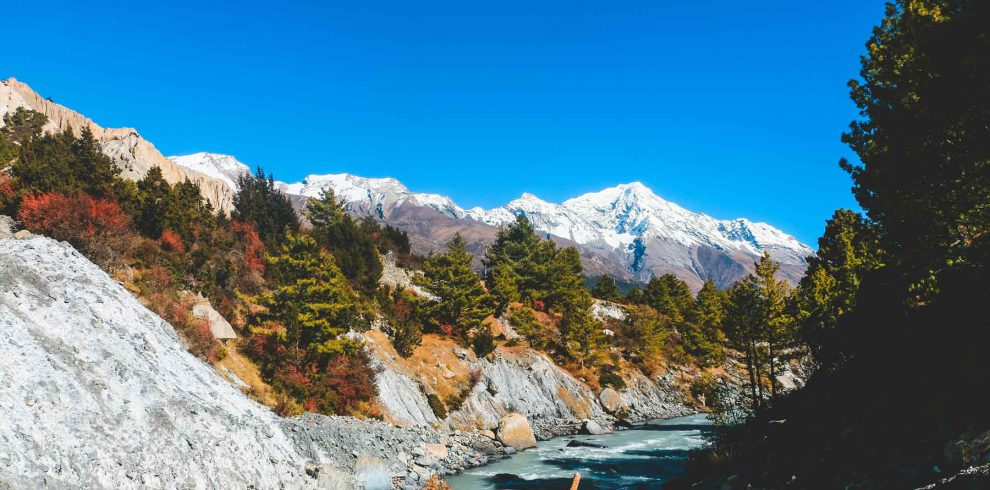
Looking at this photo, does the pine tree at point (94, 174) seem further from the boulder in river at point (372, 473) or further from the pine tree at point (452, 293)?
the pine tree at point (452, 293)

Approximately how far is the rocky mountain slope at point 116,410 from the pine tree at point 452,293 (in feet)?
83.2

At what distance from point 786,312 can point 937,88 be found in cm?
2576

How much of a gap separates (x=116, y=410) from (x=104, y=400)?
51 centimetres

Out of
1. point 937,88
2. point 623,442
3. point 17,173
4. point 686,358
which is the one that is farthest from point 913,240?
point 686,358

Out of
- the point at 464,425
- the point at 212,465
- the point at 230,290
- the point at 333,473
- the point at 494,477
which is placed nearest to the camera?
the point at 212,465

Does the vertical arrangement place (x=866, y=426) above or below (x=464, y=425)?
above

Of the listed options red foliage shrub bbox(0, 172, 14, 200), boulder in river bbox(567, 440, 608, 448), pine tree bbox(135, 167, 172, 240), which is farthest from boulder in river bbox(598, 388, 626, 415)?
red foliage shrub bbox(0, 172, 14, 200)

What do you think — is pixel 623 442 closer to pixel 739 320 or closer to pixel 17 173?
pixel 739 320

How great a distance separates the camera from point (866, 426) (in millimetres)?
13195

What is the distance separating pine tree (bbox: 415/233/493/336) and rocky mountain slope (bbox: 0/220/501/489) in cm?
2537

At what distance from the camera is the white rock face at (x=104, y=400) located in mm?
13617

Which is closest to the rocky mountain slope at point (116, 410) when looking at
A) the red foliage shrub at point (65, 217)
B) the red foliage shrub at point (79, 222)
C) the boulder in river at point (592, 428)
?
the red foliage shrub at point (65, 217)

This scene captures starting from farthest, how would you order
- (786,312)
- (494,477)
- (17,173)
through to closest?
(786,312), (17,173), (494,477)

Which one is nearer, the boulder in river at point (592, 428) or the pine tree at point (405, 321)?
the pine tree at point (405, 321)
